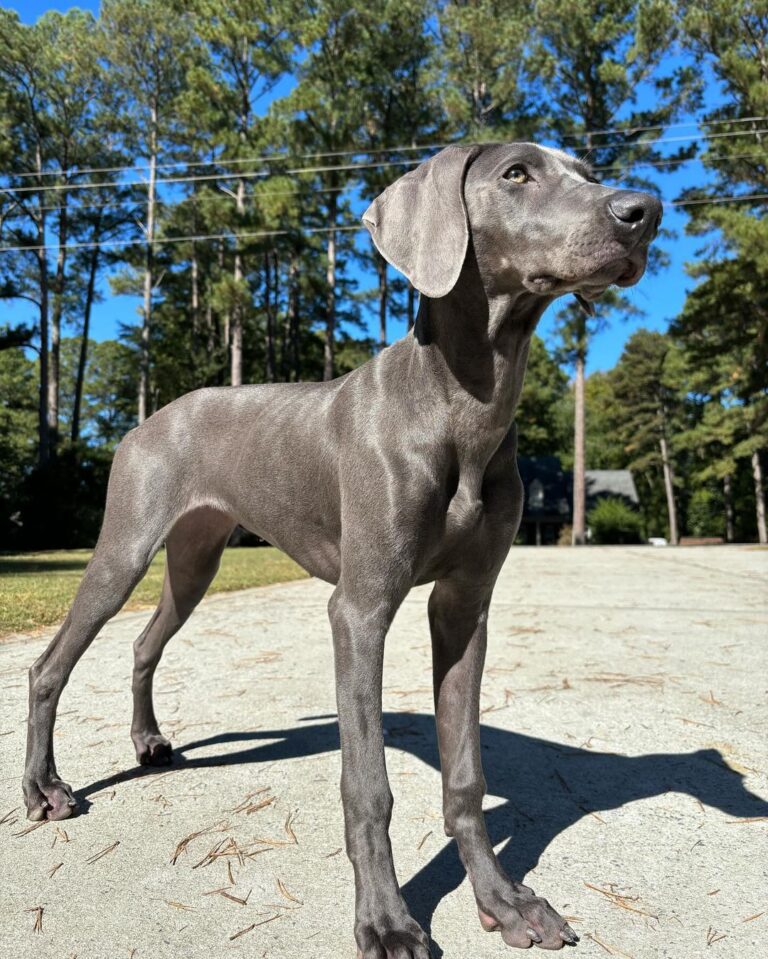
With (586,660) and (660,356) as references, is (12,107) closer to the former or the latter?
(586,660)

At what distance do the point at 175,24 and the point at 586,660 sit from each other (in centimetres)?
3098

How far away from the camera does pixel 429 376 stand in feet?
6.85

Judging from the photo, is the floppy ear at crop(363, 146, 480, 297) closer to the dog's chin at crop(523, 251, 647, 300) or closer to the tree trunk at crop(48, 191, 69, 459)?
the dog's chin at crop(523, 251, 647, 300)

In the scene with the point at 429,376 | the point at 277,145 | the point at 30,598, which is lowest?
the point at 30,598

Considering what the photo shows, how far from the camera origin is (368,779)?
6.09 feet

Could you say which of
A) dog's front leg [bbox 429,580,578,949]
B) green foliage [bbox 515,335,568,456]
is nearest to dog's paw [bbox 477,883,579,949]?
dog's front leg [bbox 429,580,578,949]

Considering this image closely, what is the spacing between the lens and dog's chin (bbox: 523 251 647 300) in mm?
1789

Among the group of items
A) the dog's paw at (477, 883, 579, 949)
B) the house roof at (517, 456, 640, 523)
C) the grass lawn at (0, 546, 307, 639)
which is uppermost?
the house roof at (517, 456, 640, 523)

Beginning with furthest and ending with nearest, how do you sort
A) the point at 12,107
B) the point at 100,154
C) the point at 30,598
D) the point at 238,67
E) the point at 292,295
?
the point at 292,295 < the point at 100,154 < the point at 12,107 < the point at 238,67 < the point at 30,598

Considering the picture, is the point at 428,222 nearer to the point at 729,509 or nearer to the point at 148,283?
the point at 148,283

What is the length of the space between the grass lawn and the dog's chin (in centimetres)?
488

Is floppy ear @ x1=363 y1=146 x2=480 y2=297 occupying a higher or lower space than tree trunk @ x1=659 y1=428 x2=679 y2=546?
lower

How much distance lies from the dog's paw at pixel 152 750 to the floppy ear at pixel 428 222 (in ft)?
7.23

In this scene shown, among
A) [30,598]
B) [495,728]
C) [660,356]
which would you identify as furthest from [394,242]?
[660,356]
